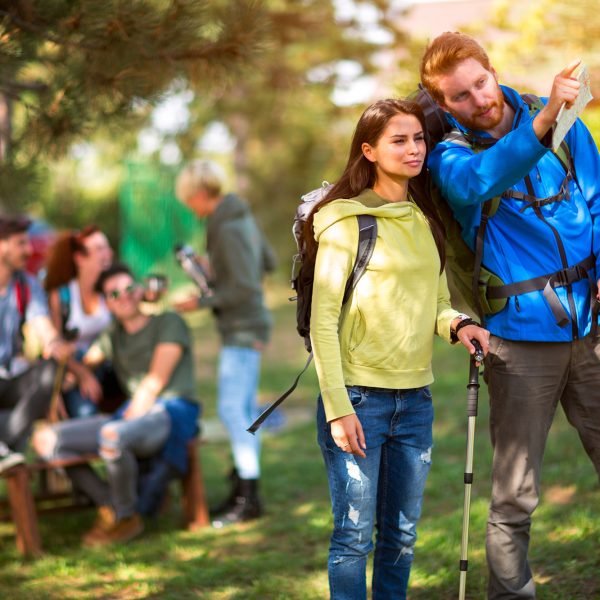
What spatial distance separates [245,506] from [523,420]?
2798mm

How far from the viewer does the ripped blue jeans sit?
3.07 metres

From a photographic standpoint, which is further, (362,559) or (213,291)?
(213,291)

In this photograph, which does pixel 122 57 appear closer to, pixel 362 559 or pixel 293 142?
pixel 362 559

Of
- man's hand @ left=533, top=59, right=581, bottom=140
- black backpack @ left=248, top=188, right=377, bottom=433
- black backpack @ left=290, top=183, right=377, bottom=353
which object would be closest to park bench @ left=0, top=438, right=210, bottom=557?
black backpack @ left=248, top=188, right=377, bottom=433

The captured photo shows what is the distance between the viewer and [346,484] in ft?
10.1

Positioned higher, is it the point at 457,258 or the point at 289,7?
the point at 289,7

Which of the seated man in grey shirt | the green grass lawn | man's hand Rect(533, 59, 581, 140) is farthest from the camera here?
the seated man in grey shirt

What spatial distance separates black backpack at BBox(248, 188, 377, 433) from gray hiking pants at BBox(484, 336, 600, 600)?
569 mm

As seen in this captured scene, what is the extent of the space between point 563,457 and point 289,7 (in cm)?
1207

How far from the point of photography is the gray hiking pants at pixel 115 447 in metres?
5.33

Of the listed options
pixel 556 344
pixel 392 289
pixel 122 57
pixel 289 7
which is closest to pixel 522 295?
pixel 556 344

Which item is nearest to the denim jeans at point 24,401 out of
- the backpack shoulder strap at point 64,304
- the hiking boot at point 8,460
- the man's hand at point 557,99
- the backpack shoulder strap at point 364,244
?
the hiking boot at point 8,460

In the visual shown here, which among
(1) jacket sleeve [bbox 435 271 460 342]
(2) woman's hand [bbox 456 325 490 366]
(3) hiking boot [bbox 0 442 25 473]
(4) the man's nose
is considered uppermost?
(4) the man's nose

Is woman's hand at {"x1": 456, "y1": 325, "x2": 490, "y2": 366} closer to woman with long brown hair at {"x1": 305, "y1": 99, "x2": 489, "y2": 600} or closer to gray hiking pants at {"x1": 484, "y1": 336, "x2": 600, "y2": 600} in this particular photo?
woman with long brown hair at {"x1": 305, "y1": 99, "x2": 489, "y2": 600}
